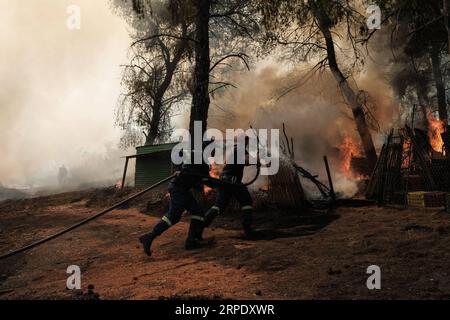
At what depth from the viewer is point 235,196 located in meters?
6.78

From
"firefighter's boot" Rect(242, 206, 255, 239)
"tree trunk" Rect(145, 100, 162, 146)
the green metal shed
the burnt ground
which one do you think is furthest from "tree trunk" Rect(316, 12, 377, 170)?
"tree trunk" Rect(145, 100, 162, 146)

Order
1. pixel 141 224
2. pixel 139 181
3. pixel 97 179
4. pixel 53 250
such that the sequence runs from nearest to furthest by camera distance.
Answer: pixel 53 250, pixel 141 224, pixel 139 181, pixel 97 179

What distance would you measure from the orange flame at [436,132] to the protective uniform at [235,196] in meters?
16.2

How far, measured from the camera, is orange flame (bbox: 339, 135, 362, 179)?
18.0 metres

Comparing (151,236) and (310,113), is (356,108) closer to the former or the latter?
(310,113)

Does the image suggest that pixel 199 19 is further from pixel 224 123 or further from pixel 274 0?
pixel 224 123

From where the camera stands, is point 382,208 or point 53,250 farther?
point 382,208

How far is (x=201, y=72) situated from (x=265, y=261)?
7486 millimetres

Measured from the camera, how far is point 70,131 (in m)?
52.9

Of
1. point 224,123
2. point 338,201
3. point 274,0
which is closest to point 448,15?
point 274,0

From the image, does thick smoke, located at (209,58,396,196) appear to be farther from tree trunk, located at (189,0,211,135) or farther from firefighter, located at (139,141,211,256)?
firefighter, located at (139,141,211,256)

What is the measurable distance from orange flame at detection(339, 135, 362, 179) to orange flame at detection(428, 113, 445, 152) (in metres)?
4.05

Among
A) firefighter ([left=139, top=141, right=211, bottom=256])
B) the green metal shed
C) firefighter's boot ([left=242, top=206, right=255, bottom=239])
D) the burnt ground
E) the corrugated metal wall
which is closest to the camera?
the burnt ground
